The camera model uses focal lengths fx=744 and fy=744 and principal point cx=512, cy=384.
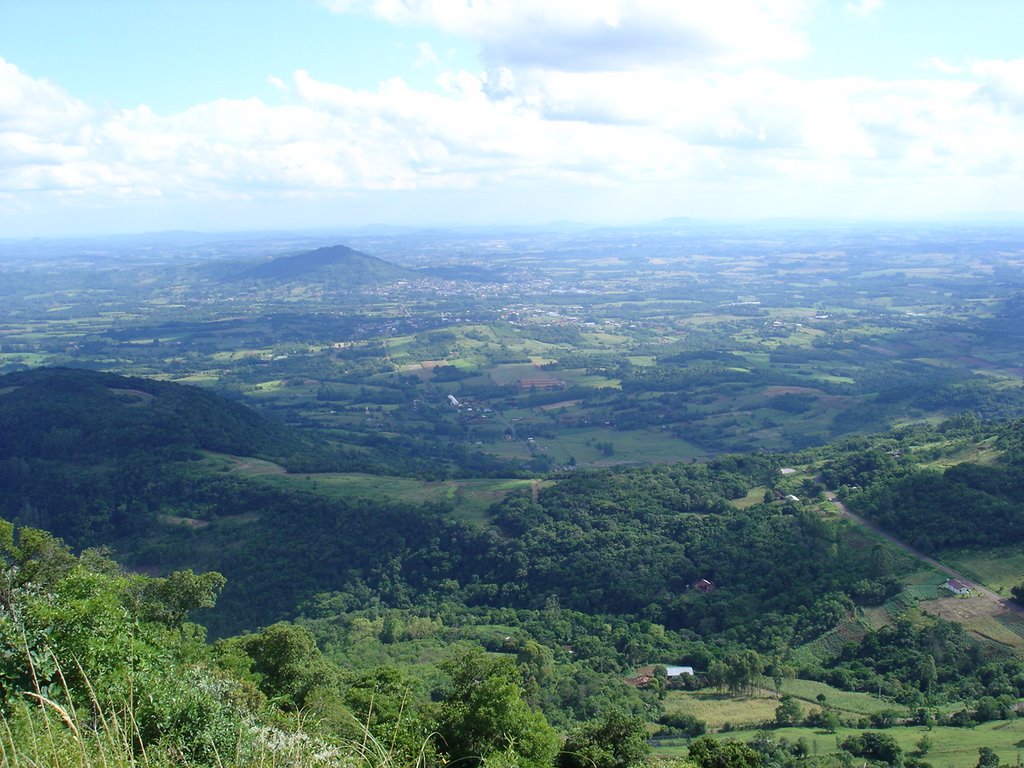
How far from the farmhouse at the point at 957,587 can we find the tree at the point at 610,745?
30.7 metres

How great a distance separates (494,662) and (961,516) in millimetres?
41773

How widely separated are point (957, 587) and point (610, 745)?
33038mm

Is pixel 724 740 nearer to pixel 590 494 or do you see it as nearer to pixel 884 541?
pixel 884 541

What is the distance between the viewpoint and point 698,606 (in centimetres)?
5209

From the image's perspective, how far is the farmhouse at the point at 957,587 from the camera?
47.2 meters

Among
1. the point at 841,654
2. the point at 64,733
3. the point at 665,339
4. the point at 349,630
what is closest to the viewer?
the point at 64,733

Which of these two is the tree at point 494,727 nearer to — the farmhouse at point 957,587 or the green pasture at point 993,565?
the farmhouse at point 957,587

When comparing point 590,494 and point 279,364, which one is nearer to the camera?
point 590,494

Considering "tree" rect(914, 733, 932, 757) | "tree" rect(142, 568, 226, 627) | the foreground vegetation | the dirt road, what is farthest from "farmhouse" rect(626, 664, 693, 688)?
"tree" rect(142, 568, 226, 627)

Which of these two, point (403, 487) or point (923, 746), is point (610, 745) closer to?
point (923, 746)

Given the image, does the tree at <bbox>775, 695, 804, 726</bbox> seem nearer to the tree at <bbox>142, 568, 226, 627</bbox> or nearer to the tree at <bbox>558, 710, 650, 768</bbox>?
the tree at <bbox>558, 710, 650, 768</bbox>

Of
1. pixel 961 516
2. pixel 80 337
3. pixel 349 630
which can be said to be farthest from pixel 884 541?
pixel 80 337

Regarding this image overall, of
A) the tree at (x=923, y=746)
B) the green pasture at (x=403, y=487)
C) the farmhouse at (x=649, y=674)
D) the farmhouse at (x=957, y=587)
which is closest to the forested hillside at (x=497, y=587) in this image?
the farmhouse at (x=649, y=674)

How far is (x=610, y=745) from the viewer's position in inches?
1037
